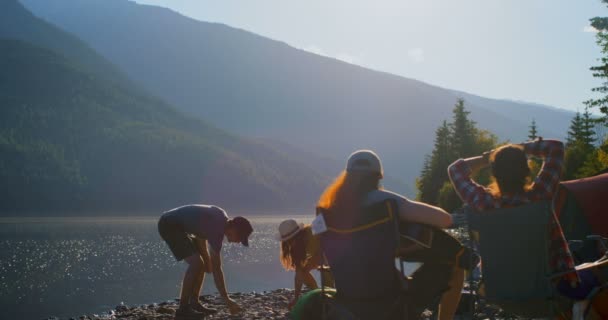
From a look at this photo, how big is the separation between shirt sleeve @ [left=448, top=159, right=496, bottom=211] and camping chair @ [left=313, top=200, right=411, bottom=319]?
3.23 ft

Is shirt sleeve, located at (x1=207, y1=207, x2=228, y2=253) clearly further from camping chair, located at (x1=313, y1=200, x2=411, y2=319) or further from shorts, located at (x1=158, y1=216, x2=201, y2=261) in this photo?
camping chair, located at (x1=313, y1=200, x2=411, y2=319)

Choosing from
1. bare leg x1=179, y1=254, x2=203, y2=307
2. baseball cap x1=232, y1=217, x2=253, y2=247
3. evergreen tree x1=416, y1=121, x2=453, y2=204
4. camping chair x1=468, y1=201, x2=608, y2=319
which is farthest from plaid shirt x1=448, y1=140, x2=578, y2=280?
evergreen tree x1=416, y1=121, x2=453, y2=204

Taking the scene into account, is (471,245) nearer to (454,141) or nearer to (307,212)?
(454,141)

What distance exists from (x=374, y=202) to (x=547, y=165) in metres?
1.57

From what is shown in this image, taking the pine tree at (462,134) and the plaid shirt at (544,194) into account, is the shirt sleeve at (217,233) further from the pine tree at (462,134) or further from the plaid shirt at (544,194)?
the pine tree at (462,134)

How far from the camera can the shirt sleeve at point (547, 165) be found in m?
4.28

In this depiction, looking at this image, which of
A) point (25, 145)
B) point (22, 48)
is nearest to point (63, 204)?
point (25, 145)

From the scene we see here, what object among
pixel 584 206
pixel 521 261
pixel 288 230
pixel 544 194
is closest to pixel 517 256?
pixel 521 261

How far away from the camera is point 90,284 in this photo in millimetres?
22766

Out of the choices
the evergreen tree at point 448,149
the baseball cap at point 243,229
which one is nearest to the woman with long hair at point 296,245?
the baseball cap at point 243,229

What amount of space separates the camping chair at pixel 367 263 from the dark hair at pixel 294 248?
306cm

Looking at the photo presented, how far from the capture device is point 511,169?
4.34 m

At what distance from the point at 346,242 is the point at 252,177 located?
160752 millimetres

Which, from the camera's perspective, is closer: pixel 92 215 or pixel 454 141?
pixel 454 141
